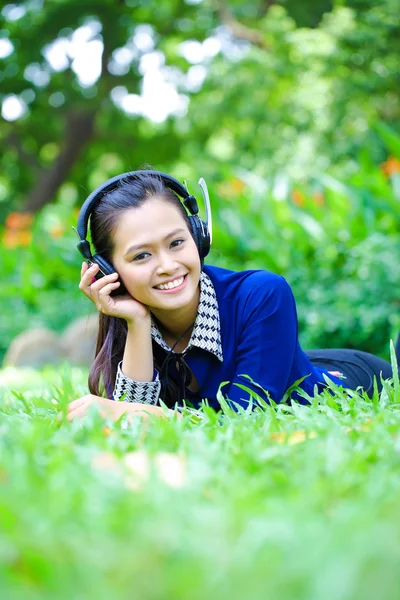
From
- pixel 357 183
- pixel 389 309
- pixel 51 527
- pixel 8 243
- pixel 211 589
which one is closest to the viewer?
pixel 211 589

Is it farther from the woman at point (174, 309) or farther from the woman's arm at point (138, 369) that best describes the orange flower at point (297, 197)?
the woman's arm at point (138, 369)

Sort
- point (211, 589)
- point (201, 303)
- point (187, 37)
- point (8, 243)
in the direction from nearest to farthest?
point (211, 589) < point (201, 303) < point (8, 243) < point (187, 37)

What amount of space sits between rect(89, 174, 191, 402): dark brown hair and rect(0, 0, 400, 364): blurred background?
1.57 feet

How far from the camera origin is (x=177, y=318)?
7.99 ft

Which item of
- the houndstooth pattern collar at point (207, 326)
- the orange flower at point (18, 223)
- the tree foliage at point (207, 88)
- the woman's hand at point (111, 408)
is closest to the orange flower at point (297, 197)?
the tree foliage at point (207, 88)

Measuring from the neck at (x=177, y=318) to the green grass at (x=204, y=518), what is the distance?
3.27ft

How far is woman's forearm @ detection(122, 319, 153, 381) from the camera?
234cm

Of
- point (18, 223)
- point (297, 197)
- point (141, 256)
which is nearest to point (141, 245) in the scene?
point (141, 256)

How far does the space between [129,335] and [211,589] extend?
1.65 m

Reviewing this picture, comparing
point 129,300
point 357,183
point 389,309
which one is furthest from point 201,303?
point 357,183

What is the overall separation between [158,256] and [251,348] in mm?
405

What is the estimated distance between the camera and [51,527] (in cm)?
87

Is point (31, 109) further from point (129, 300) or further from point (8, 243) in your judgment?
point (129, 300)

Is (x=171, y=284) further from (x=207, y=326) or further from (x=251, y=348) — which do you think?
(x=251, y=348)
